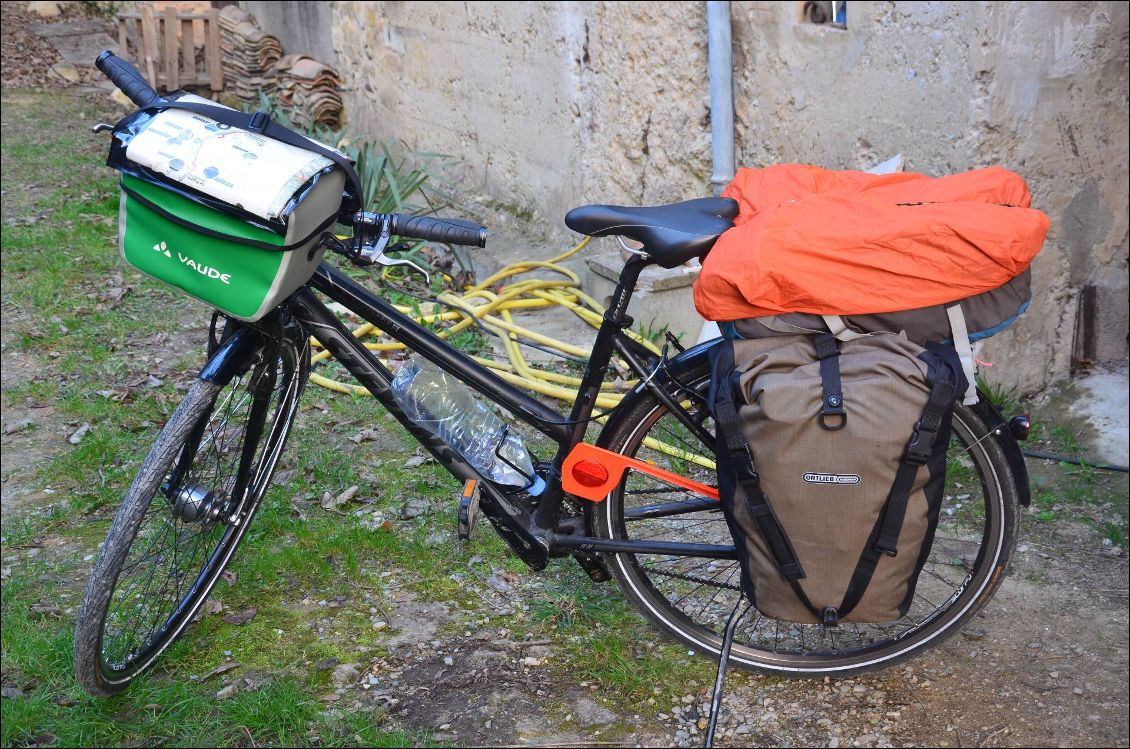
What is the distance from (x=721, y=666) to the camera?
241 centimetres

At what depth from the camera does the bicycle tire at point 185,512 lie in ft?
7.42

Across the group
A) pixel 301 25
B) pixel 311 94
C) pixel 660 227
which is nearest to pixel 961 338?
pixel 660 227

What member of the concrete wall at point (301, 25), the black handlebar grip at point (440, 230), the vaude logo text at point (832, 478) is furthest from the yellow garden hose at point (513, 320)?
the concrete wall at point (301, 25)

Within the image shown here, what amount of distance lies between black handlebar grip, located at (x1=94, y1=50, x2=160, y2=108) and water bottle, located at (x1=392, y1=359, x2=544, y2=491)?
0.84 m

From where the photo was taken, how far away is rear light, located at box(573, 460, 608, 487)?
2.40 metres

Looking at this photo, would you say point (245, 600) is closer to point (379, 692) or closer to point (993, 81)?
point (379, 692)

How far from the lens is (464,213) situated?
6188 mm

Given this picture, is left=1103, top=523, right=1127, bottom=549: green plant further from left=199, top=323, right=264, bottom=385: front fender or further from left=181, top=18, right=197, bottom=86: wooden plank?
left=181, top=18, right=197, bottom=86: wooden plank

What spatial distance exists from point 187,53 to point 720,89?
6.54 meters

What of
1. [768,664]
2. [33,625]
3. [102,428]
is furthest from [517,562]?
[102,428]

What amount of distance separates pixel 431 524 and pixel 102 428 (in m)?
1.46

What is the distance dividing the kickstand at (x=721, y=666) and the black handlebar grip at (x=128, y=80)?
1.75 m

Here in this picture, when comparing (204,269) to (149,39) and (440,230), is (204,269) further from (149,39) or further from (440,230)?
(149,39)

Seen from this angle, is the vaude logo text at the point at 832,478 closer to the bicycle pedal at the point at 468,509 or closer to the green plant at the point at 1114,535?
the bicycle pedal at the point at 468,509
